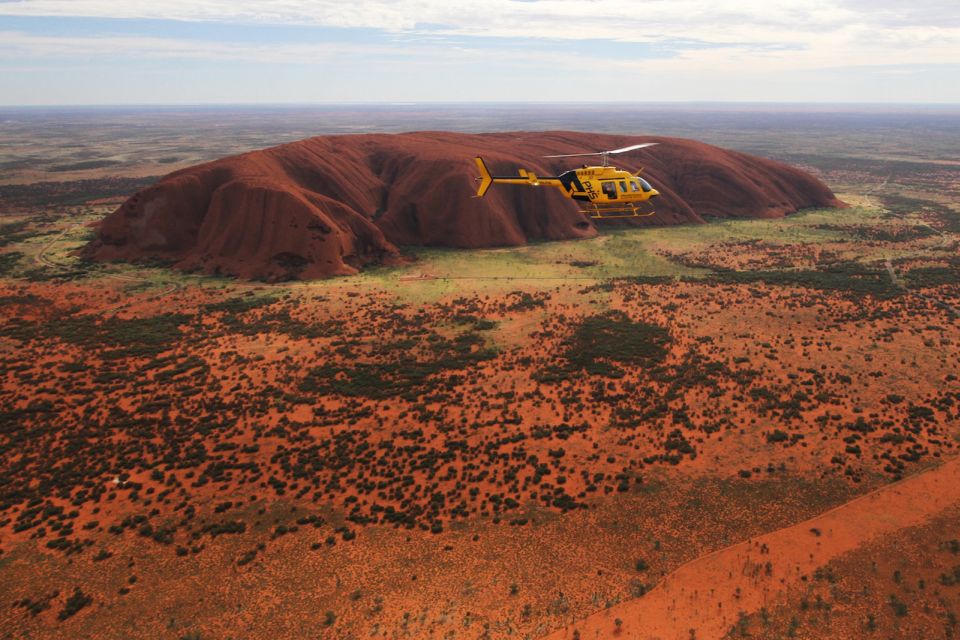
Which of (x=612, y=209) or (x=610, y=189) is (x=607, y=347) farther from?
(x=612, y=209)

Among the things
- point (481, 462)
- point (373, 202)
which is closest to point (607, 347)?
point (481, 462)

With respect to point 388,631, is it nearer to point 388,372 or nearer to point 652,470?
point 652,470

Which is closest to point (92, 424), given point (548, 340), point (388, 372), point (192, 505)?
point (192, 505)

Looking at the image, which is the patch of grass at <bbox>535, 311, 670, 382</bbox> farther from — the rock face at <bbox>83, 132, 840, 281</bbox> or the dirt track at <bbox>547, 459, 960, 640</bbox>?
the rock face at <bbox>83, 132, 840, 281</bbox>

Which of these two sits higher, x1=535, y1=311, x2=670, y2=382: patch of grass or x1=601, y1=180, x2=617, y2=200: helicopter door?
x1=601, y1=180, x2=617, y2=200: helicopter door

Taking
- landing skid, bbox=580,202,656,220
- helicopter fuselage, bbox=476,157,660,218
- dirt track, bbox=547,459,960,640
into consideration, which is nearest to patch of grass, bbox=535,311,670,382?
landing skid, bbox=580,202,656,220

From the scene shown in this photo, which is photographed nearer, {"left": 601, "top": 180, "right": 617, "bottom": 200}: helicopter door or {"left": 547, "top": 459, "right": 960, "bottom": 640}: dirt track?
{"left": 547, "top": 459, "right": 960, "bottom": 640}: dirt track

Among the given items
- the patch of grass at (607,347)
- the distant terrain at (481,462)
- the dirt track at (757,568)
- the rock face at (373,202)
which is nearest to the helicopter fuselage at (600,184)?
the patch of grass at (607,347)
